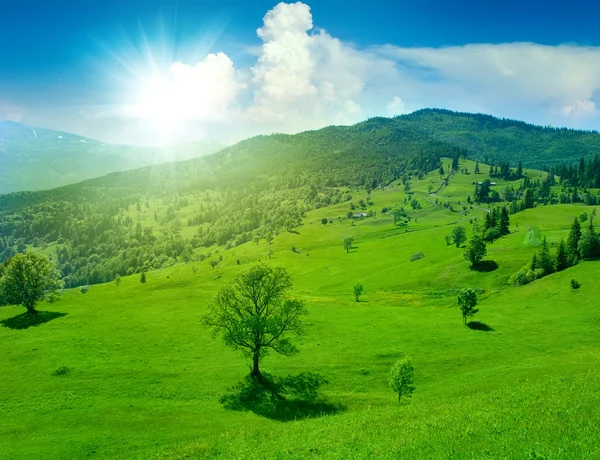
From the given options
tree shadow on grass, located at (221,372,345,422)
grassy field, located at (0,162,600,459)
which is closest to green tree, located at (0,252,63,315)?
grassy field, located at (0,162,600,459)

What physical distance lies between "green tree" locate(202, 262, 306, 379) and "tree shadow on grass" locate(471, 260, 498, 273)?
3456 inches

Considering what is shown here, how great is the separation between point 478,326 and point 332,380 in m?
36.8

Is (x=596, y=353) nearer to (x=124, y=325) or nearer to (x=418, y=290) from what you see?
(x=418, y=290)

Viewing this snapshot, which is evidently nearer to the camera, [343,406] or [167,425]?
[167,425]

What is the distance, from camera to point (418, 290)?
122m

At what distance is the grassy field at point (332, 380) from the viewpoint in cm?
2472

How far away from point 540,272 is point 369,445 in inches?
3981

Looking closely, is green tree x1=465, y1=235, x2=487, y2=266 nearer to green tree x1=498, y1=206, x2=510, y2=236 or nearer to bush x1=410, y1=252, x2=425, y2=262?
bush x1=410, y1=252, x2=425, y2=262

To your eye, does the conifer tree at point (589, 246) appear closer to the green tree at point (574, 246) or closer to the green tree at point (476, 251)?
the green tree at point (574, 246)

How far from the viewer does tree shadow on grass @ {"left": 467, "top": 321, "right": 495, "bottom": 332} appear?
2835 inches

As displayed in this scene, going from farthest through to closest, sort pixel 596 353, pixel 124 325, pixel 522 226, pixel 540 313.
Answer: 1. pixel 522 226
2. pixel 540 313
3. pixel 124 325
4. pixel 596 353

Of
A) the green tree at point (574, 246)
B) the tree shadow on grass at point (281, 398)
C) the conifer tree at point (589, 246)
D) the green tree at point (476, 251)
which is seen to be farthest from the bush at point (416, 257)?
the tree shadow on grass at point (281, 398)

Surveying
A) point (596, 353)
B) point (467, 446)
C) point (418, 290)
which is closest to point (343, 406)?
point (467, 446)

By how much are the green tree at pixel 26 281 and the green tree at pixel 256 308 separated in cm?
5054
